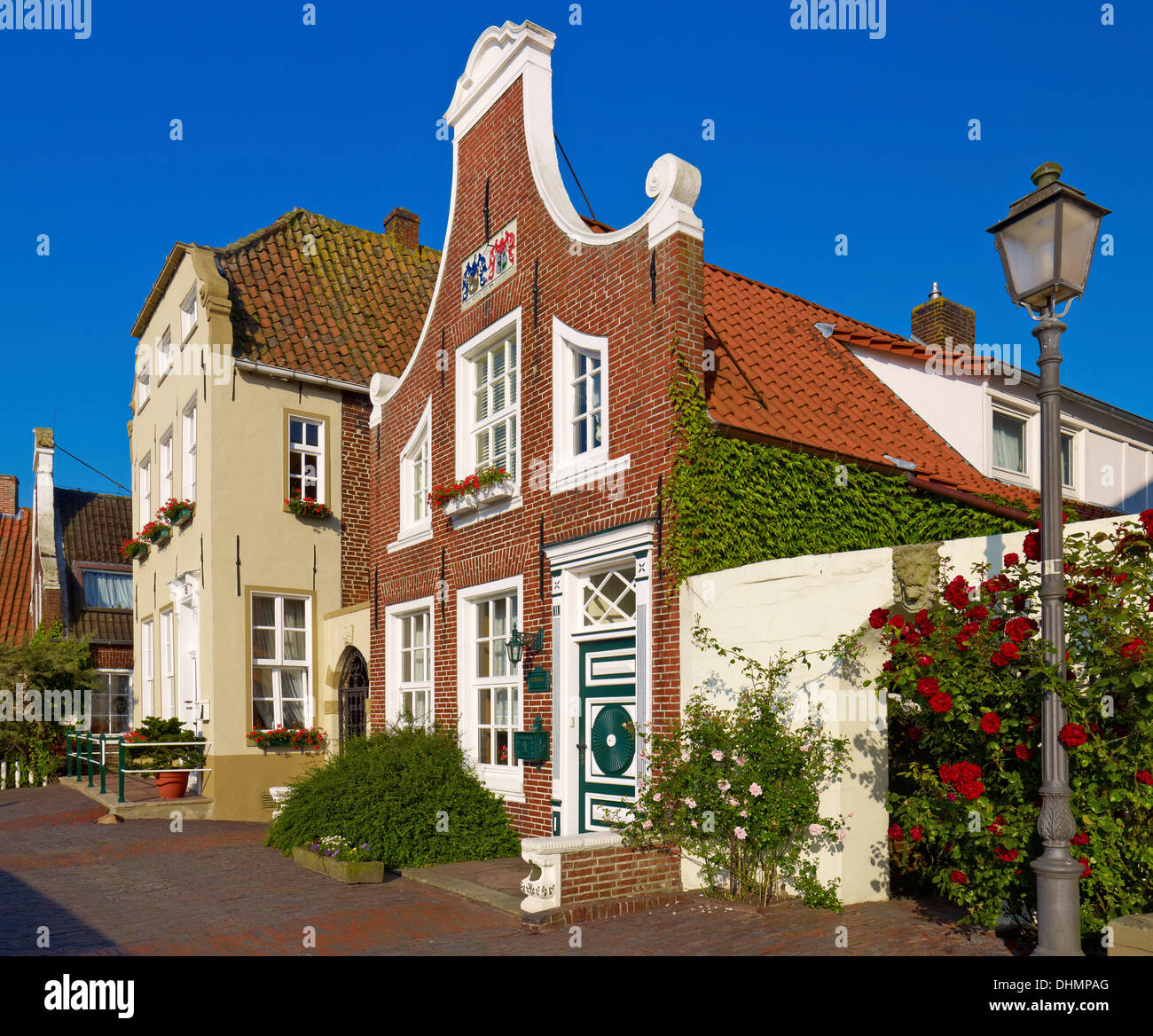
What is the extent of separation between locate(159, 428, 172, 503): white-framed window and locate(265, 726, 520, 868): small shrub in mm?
9412

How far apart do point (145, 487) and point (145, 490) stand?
0.06m

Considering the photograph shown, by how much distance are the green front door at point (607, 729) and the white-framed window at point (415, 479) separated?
4.68 m

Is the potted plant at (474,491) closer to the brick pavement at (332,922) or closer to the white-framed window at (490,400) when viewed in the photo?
the white-framed window at (490,400)

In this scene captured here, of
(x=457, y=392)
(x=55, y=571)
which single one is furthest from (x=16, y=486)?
(x=457, y=392)

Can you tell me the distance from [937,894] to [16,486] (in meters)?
31.4

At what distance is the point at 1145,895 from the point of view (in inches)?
240

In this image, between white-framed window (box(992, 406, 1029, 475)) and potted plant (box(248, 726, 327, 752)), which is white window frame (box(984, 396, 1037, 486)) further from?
potted plant (box(248, 726, 327, 752))

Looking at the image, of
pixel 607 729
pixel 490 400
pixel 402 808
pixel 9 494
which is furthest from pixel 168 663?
pixel 9 494

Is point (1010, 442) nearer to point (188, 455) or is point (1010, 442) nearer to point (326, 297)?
point (326, 297)

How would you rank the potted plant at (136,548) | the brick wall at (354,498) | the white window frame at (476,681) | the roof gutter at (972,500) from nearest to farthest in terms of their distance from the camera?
the roof gutter at (972,500) < the white window frame at (476,681) < the brick wall at (354,498) < the potted plant at (136,548)

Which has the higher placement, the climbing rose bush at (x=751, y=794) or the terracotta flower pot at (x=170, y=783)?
the climbing rose bush at (x=751, y=794)

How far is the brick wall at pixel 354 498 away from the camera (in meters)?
17.5

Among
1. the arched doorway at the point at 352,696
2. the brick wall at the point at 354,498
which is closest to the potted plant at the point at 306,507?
the brick wall at the point at 354,498
